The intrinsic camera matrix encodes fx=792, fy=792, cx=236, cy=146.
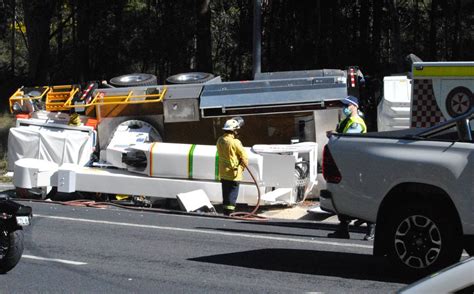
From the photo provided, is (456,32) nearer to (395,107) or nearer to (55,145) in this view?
(395,107)

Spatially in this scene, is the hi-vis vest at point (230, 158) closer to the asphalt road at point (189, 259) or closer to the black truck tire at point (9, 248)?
the asphalt road at point (189, 259)

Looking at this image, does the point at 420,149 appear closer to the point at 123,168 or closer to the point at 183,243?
the point at 183,243

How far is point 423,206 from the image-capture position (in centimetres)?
750

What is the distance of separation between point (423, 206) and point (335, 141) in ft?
3.99

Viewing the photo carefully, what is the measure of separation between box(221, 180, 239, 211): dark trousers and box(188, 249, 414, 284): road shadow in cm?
371

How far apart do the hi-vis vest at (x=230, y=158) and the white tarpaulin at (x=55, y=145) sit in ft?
13.3

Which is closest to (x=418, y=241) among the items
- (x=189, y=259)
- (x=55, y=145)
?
(x=189, y=259)

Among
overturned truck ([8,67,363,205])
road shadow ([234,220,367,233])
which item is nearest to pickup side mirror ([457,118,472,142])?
road shadow ([234,220,367,233])

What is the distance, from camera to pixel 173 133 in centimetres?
1658

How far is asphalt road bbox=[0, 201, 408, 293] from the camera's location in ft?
25.1

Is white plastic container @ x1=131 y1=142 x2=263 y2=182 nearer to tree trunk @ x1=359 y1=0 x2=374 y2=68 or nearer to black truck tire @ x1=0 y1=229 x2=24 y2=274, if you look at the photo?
black truck tire @ x1=0 y1=229 x2=24 y2=274

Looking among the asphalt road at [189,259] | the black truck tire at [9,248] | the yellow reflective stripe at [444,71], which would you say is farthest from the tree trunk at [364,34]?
the black truck tire at [9,248]

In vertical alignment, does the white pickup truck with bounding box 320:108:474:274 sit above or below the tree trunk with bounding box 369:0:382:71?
below

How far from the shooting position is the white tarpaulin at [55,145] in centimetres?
1608
